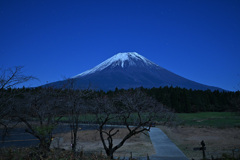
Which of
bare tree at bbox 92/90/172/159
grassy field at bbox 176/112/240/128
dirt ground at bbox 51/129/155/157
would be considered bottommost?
dirt ground at bbox 51/129/155/157

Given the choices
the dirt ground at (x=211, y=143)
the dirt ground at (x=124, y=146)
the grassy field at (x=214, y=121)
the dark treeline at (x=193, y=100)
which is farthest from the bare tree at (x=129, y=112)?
the dark treeline at (x=193, y=100)

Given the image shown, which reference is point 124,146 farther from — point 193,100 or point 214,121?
point 193,100

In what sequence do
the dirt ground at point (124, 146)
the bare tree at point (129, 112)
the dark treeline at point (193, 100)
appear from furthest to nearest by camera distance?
the dark treeline at point (193, 100), the dirt ground at point (124, 146), the bare tree at point (129, 112)

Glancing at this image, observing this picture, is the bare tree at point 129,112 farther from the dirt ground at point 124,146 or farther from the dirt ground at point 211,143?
the dirt ground at point 211,143

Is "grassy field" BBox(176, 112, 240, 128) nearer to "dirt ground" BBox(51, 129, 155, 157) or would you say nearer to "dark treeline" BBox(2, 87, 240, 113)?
"dirt ground" BBox(51, 129, 155, 157)

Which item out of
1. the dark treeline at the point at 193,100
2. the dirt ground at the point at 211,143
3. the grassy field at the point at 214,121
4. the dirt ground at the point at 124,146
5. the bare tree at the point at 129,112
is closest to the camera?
the bare tree at the point at 129,112

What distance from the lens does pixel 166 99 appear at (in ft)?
245

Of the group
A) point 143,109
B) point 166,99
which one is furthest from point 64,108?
point 166,99

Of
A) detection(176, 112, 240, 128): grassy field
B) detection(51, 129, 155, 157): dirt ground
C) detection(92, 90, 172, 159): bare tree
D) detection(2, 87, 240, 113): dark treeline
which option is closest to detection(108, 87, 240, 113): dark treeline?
detection(2, 87, 240, 113): dark treeline

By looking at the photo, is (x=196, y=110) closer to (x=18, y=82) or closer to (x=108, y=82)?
(x=18, y=82)

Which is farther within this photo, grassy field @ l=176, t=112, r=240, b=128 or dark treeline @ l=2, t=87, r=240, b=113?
dark treeline @ l=2, t=87, r=240, b=113

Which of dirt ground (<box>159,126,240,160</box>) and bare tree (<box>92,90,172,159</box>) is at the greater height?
bare tree (<box>92,90,172,159</box>)

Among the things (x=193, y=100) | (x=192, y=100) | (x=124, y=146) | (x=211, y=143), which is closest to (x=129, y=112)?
(x=124, y=146)

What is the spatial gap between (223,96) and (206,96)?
6203 millimetres
